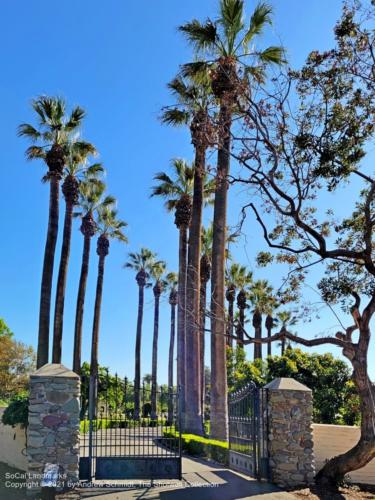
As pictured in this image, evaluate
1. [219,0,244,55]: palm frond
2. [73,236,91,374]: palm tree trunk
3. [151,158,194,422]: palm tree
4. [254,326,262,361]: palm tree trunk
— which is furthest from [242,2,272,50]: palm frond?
[254,326,262,361]: palm tree trunk

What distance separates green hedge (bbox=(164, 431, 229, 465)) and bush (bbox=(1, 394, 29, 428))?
11.8 ft

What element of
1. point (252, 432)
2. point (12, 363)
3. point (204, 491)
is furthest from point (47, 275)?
point (12, 363)

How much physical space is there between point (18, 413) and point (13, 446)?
143 cm

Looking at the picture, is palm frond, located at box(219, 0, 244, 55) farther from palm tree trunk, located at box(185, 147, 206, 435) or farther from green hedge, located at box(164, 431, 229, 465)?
green hedge, located at box(164, 431, 229, 465)

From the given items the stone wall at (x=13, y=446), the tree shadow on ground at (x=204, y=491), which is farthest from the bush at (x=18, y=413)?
the tree shadow on ground at (x=204, y=491)

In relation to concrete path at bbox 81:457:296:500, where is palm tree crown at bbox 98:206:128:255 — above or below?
above

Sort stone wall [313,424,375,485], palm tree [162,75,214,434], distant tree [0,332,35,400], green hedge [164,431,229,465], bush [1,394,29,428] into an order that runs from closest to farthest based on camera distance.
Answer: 1. bush [1,394,29,428]
2. stone wall [313,424,375,485]
3. green hedge [164,431,229,465]
4. palm tree [162,75,214,434]
5. distant tree [0,332,35,400]

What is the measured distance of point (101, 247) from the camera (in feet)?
132

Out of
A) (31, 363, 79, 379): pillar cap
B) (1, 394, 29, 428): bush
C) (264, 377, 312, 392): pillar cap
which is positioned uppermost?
(31, 363, 79, 379): pillar cap

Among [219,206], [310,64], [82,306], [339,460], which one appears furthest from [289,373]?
[310,64]

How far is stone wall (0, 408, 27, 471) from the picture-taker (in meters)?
12.8

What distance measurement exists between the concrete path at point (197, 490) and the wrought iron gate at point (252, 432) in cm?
30

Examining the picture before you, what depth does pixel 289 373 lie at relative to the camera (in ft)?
104

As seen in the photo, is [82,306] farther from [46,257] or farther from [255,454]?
[255,454]
